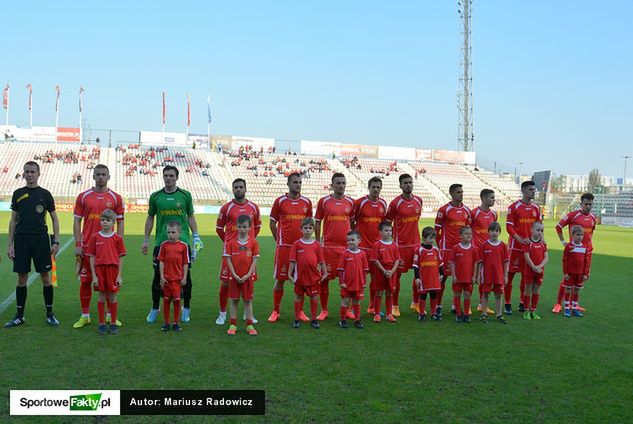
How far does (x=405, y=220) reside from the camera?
7.85 m

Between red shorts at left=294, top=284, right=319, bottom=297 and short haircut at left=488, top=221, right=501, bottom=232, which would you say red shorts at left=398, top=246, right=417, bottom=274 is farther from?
red shorts at left=294, top=284, right=319, bottom=297

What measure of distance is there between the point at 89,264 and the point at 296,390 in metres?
3.42

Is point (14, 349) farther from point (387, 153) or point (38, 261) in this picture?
point (387, 153)

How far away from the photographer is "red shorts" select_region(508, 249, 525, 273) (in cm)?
830

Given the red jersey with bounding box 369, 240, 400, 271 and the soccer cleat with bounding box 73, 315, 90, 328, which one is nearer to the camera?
the soccer cleat with bounding box 73, 315, 90, 328

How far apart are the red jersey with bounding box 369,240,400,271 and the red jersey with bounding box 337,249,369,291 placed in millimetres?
264

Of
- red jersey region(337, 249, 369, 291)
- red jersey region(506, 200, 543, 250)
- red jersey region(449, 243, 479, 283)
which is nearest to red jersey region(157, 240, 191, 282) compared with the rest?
red jersey region(337, 249, 369, 291)

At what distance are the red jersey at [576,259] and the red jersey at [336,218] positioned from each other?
11.3ft

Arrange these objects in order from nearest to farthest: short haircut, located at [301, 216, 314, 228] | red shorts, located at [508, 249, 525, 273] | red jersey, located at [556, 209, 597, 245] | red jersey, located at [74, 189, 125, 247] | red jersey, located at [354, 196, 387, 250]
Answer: red jersey, located at [74, 189, 125, 247], short haircut, located at [301, 216, 314, 228], red jersey, located at [354, 196, 387, 250], red shorts, located at [508, 249, 525, 273], red jersey, located at [556, 209, 597, 245]

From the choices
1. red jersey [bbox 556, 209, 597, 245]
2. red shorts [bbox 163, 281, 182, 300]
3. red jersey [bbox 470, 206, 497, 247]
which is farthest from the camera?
red jersey [bbox 556, 209, 597, 245]

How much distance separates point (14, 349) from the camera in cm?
554

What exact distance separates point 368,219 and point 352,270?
3.27ft

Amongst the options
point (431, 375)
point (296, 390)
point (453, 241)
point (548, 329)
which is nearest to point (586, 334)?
point (548, 329)

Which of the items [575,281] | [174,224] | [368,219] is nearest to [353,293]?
[368,219]
